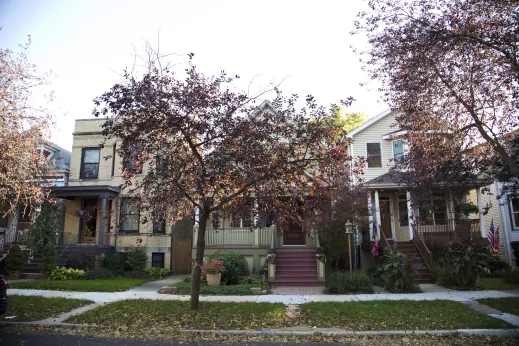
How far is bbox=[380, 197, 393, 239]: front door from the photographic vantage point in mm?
19406

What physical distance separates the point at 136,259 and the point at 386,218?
497 inches

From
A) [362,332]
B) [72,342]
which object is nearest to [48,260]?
[72,342]

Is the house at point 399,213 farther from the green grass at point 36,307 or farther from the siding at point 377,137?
the green grass at point 36,307

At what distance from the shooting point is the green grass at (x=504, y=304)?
372 inches

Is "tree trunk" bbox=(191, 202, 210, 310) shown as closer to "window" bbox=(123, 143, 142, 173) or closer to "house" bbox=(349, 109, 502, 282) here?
"window" bbox=(123, 143, 142, 173)

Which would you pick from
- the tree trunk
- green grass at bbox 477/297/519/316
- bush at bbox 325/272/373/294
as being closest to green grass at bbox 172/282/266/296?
bush at bbox 325/272/373/294

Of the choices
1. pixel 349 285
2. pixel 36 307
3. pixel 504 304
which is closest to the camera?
pixel 504 304

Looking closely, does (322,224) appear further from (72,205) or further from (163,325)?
(72,205)

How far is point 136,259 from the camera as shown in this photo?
60.2ft

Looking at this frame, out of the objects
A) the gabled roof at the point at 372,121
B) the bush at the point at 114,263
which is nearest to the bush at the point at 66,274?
the bush at the point at 114,263

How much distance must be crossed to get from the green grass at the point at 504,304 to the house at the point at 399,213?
12.8ft

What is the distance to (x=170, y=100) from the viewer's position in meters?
9.02

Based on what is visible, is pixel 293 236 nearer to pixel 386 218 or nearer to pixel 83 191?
pixel 386 218

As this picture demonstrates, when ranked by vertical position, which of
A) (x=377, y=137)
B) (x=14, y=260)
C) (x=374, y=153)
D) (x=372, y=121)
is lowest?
(x=14, y=260)
